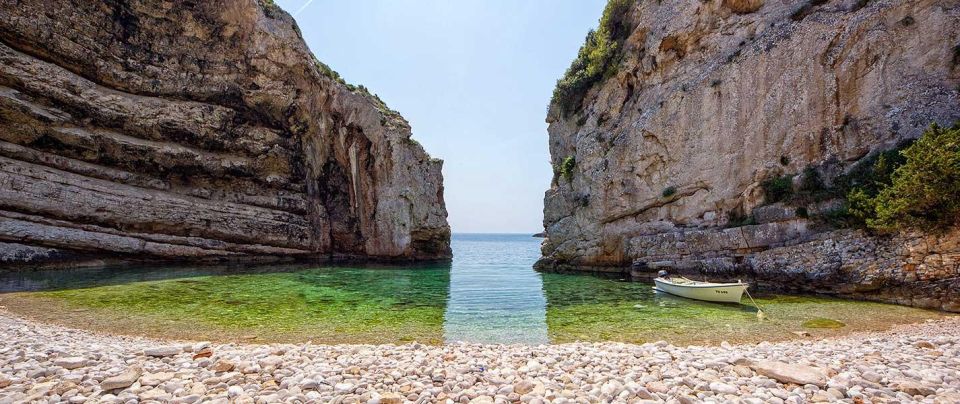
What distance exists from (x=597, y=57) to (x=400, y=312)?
29980mm

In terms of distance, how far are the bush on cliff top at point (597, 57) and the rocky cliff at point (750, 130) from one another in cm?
36

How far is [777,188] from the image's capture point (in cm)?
2145

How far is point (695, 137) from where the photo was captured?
26125 millimetres

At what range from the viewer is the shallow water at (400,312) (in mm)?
10766

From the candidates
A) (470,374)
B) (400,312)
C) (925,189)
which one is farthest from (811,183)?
(470,374)

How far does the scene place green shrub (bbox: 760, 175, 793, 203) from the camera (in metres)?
20.9

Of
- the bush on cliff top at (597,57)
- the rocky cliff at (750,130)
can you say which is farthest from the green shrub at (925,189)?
the bush on cliff top at (597,57)

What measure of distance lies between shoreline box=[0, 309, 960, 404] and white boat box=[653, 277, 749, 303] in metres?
7.72

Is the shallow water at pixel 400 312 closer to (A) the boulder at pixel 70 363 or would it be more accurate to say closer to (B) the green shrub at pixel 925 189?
(B) the green shrub at pixel 925 189

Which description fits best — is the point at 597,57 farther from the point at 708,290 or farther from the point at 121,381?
the point at 121,381

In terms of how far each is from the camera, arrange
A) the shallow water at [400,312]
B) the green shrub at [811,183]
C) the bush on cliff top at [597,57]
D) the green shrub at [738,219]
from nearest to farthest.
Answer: the shallow water at [400,312] < the green shrub at [811,183] < the green shrub at [738,219] < the bush on cliff top at [597,57]

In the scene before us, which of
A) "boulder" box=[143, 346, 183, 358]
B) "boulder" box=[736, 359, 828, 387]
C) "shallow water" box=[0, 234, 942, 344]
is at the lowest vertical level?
"shallow water" box=[0, 234, 942, 344]

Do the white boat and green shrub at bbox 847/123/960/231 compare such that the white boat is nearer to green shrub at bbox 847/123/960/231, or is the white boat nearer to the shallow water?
the shallow water

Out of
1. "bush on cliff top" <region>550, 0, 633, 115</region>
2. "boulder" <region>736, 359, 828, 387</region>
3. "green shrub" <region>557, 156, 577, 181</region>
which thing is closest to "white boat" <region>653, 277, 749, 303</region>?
"boulder" <region>736, 359, 828, 387</region>
